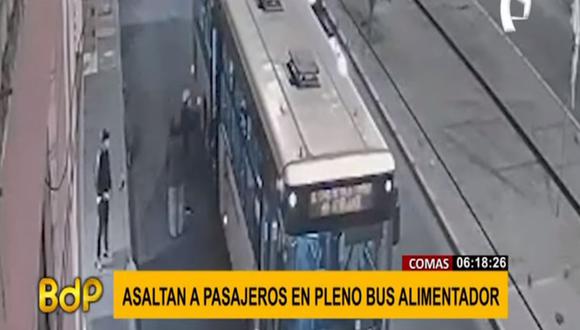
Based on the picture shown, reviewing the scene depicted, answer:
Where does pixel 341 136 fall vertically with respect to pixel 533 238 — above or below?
above

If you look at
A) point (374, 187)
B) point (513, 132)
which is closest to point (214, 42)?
point (513, 132)

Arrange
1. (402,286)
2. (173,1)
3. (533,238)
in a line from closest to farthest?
1. (402,286)
2. (533,238)
3. (173,1)


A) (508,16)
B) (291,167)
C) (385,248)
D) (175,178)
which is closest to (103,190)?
(175,178)

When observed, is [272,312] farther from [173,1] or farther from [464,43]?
[173,1]

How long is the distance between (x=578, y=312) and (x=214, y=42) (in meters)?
4.08

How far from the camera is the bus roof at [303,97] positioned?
6230 mm

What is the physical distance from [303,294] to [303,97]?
1.31m

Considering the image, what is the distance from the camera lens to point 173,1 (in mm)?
13586

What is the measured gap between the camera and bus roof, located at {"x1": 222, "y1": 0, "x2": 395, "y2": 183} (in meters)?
6.23

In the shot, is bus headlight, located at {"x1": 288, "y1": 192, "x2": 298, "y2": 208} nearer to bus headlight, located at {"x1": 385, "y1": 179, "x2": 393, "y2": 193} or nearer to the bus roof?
the bus roof

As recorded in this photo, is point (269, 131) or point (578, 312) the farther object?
point (578, 312)

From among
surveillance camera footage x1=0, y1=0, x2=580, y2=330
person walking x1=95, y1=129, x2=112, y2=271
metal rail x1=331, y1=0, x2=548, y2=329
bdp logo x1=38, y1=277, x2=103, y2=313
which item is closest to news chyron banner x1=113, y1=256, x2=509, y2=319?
surveillance camera footage x1=0, y1=0, x2=580, y2=330

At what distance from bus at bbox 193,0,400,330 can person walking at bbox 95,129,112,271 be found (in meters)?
1.04

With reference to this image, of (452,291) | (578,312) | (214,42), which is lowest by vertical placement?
(578,312)
